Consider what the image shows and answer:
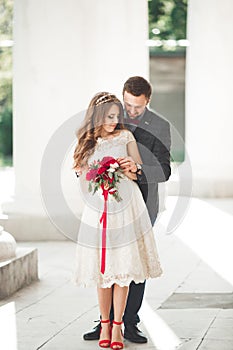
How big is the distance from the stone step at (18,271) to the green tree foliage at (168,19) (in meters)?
26.5

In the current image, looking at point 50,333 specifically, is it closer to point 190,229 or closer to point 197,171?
point 190,229

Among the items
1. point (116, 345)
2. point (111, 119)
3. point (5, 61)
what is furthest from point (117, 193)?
point (5, 61)

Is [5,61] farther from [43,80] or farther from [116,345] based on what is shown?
[116,345]

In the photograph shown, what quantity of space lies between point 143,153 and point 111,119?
424 millimetres

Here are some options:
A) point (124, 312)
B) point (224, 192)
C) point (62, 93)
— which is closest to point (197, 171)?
point (224, 192)

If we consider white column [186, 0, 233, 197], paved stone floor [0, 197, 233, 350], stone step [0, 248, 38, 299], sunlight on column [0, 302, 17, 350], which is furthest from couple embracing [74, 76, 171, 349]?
white column [186, 0, 233, 197]

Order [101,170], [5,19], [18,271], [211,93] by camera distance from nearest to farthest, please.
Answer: [101,170]
[18,271]
[211,93]
[5,19]

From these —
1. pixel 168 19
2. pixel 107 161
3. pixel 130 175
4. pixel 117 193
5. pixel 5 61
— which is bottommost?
pixel 5 61

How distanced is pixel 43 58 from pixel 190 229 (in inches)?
141

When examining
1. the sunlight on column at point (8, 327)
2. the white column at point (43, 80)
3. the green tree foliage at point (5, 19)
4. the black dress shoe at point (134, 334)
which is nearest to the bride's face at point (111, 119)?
the black dress shoe at point (134, 334)

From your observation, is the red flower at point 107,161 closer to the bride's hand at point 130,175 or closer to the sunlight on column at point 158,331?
the bride's hand at point 130,175

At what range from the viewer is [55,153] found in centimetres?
685

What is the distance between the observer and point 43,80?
13.2 metres

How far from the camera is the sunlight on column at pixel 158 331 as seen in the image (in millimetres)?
7217
